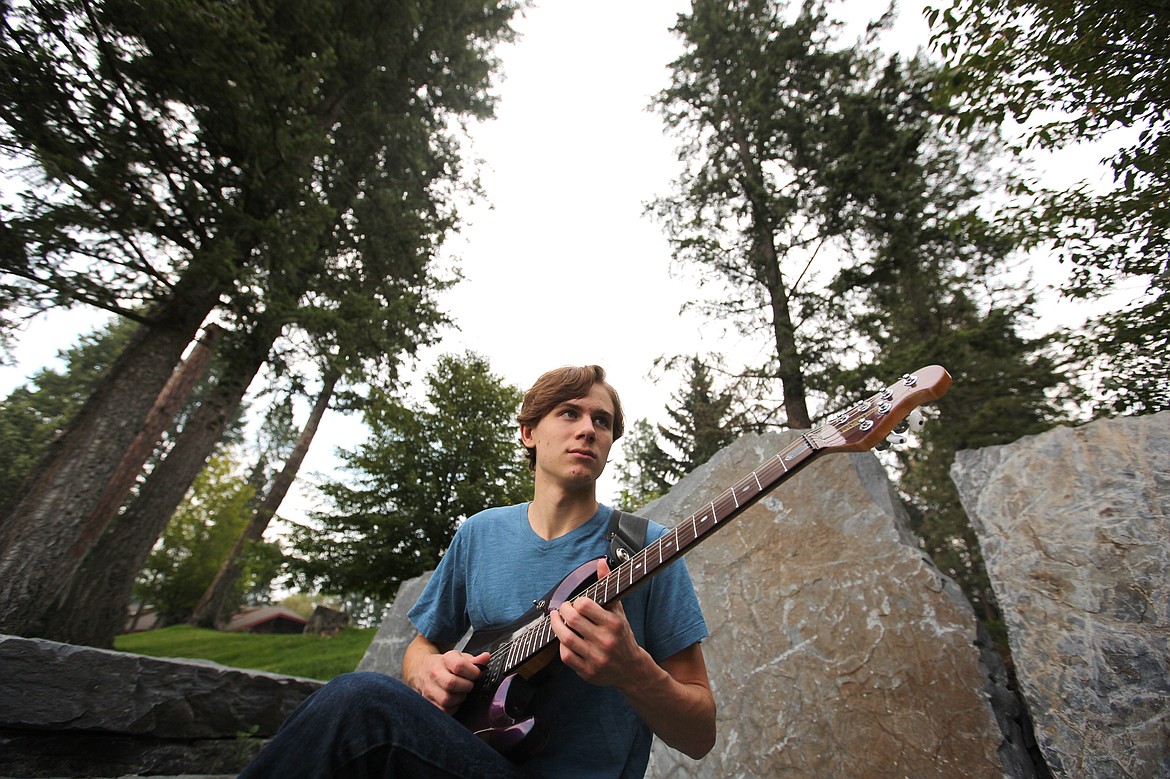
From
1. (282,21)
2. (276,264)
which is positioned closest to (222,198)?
(276,264)

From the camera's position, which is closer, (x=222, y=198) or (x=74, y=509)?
(x=74, y=509)

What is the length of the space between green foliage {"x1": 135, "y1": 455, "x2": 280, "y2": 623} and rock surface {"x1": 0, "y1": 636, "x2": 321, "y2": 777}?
21.7m

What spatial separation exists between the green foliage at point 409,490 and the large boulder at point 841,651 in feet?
25.5

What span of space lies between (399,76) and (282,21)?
2469 mm

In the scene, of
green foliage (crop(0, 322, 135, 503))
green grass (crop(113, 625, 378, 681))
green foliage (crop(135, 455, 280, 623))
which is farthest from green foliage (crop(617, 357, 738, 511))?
green foliage (crop(135, 455, 280, 623))

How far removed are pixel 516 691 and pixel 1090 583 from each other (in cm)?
310

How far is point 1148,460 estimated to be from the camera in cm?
279

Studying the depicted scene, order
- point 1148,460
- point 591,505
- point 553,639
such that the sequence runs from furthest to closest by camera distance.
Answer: point 1148,460, point 591,505, point 553,639

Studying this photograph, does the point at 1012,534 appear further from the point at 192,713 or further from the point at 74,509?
the point at 74,509

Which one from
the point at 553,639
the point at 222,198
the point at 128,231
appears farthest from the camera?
the point at 222,198

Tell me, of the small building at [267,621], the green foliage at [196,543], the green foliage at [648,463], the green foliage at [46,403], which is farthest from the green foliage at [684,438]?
the small building at [267,621]

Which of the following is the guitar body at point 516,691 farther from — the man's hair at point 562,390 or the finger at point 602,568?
the man's hair at point 562,390

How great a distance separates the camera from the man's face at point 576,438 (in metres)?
1.68

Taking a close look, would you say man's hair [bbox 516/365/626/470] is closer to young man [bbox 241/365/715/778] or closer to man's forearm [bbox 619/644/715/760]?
young man [bbox 241/365/715/778]
